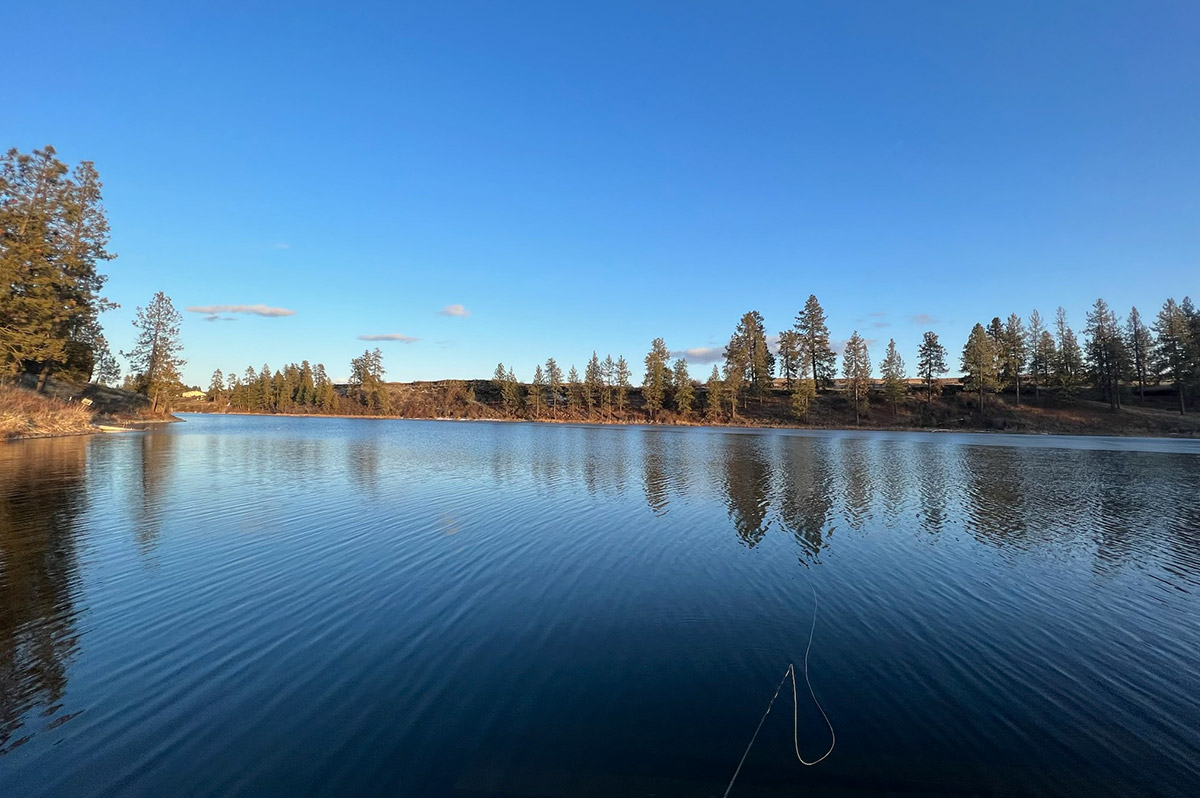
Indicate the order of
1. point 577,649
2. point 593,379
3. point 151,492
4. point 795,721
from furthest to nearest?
point 593,379, point 151,492, point 577,649, point 795,721

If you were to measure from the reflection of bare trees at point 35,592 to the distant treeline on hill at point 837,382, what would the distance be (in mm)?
84275

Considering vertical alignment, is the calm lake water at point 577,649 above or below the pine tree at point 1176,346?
below

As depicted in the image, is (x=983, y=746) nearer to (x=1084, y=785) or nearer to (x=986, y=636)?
(x=1084, y=785)

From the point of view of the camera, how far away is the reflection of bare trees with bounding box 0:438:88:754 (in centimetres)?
556

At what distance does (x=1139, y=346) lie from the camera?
77875 millimetres

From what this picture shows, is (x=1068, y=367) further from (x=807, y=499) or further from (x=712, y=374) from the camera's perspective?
(x=807, y=499)

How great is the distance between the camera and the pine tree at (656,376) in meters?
97.1

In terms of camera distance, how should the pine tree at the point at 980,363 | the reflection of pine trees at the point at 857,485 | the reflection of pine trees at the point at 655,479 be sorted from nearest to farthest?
the reflection of pine trees at the point at 857,485 < the reflection of pine trees at the point at 655,479 < the pine tree at the point at 980,363

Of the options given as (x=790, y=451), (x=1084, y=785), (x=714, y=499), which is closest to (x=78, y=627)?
(x=1084, y=785)

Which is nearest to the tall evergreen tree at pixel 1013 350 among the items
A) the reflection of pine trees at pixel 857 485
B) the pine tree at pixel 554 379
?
the reflection of pine trees at pixel 857 485

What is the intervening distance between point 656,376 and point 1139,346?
249 ft

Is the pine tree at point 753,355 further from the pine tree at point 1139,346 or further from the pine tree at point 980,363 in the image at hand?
the pine tree at point 1139,346

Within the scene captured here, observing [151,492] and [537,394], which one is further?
[537,394]

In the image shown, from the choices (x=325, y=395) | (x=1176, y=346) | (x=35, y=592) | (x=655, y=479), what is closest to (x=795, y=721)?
(x=35, y=592)
